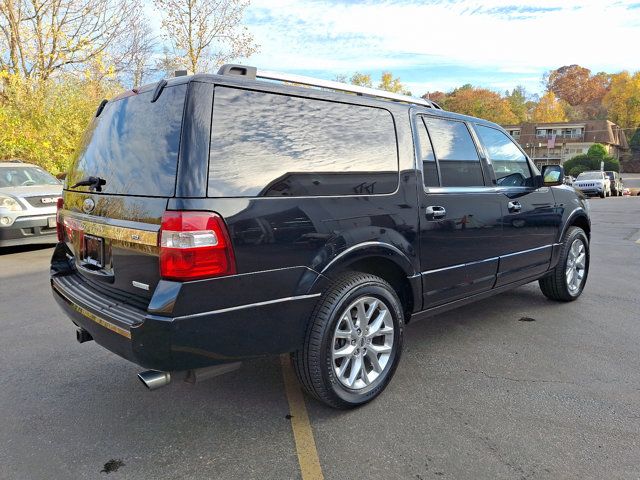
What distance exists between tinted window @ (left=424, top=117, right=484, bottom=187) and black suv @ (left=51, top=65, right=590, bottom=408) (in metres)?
0.02

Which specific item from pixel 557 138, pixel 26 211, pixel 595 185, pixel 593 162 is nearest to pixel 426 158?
pixel 26 211

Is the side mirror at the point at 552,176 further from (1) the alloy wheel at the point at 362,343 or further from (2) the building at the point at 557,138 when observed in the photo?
(2) the building at the point at 557,138

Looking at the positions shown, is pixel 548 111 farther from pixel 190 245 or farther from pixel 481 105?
pixel 190 245

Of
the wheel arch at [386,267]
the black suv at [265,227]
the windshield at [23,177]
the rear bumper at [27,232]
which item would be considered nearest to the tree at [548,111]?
the windshield at [23,177]

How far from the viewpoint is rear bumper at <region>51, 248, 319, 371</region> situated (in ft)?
7.82

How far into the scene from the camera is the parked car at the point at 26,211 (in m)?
8.02

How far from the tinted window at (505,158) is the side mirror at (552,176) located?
0.49 feet

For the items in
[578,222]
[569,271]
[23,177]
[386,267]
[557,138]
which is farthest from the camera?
[557,138]

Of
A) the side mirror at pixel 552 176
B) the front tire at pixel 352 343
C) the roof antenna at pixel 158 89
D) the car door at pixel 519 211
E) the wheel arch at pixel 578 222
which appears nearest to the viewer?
the roof antenna at pixel 158 89

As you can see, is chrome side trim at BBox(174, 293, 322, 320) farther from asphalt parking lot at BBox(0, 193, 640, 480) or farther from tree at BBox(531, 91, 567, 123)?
tree at BBox(531, 91, 567, 123)

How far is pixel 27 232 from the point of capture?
26.9 feet

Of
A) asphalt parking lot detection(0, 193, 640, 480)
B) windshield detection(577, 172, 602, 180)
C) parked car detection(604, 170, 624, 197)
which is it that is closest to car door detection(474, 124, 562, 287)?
asphalt parking lot detection(0, 193, 640, 480)

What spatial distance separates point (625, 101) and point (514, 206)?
9441 cm

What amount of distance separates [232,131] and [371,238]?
3.49 feet
